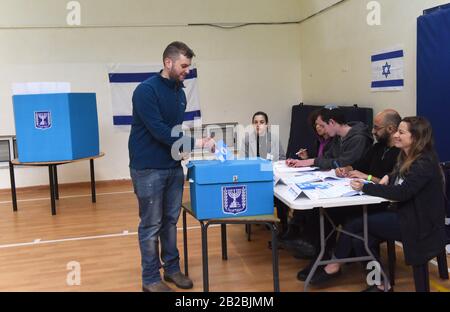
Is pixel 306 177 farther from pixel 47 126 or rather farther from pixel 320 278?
pixel 47 126

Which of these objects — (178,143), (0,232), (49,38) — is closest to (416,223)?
(178,143)

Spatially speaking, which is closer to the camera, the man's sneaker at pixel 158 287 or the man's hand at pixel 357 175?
the man's sneaker at pixel 158 287

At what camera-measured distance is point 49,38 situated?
20.7ft

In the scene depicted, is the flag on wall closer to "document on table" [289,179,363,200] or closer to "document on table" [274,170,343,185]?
"document on table" [274,170,343,185]

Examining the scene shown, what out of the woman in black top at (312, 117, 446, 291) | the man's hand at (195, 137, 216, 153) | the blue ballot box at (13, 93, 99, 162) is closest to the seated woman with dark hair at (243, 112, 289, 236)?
the man's hand at (195, 137, 216, 153)

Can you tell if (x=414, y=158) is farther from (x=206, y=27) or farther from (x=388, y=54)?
(x=206, y=27)

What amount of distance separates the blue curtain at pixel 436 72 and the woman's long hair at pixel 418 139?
3.99ft

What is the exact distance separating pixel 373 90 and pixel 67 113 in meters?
3.20

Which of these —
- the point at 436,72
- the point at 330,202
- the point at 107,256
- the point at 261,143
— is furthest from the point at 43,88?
the point at 436,72

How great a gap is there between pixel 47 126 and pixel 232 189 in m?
3.16

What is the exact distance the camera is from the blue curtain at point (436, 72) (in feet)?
11.4

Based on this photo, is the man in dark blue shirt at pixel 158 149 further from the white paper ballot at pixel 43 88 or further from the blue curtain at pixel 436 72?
the white paper ballot at pixel 43 88

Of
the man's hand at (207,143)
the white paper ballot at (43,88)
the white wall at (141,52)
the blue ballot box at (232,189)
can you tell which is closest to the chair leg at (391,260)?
the blue ballot box at (232,189)
